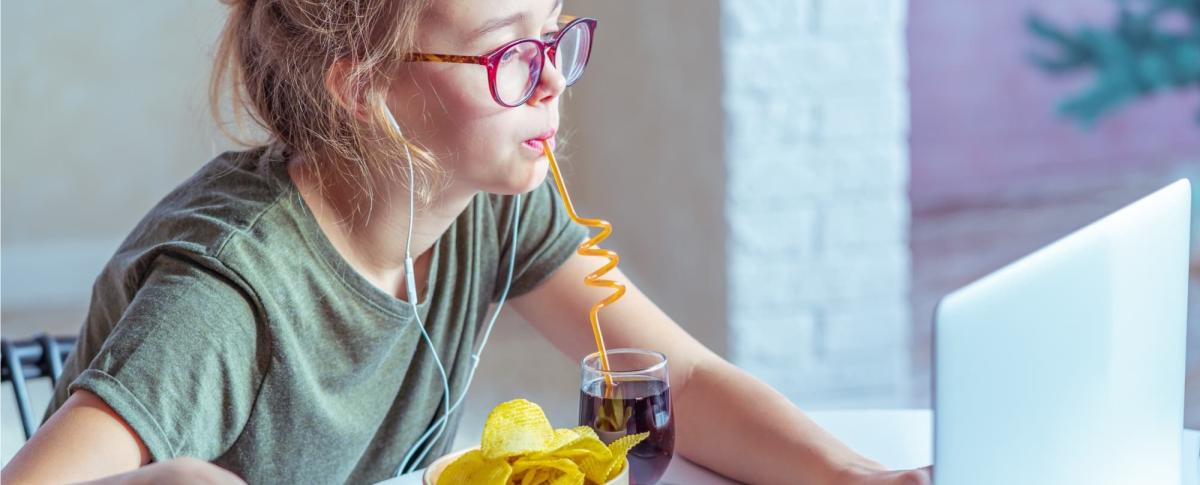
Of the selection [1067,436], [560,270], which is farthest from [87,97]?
[1067,436]

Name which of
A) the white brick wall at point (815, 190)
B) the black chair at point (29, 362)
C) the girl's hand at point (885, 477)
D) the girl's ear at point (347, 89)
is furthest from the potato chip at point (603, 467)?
the white brick wall at point (815, 190)

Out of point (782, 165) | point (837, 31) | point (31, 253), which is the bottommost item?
point (31, 253)

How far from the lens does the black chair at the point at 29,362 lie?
4.11 feet

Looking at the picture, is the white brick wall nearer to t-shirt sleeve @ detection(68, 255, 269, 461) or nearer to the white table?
the white table

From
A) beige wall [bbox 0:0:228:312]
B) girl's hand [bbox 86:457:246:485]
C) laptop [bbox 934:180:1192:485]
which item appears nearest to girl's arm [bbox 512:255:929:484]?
laptop [bbox 934:180:1192:485]

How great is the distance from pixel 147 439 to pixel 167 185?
2953 millimetres

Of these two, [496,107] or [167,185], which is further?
[167,185]

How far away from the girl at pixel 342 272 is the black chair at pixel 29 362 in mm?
91

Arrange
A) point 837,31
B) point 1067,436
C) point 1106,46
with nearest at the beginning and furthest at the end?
point 1067,436
point 837,31
point 1106,46

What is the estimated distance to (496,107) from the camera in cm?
105

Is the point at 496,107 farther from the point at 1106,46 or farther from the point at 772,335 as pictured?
the point at 1106,46

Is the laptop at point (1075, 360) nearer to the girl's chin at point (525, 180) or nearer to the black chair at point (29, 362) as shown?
the girl's chin at point (525, 180)

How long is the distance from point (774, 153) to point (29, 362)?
4.16 feet

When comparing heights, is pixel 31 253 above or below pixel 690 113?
below
